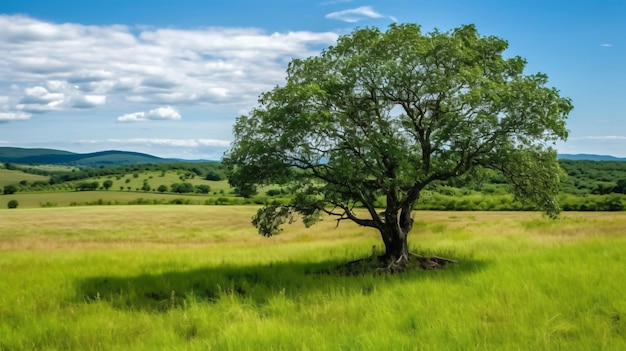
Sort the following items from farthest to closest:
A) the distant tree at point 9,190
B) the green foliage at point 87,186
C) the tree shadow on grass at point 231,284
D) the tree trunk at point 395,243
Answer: the green foliage at point 87,186, the distant tree at point 9,190, the tree trunk at point 395,243, the tree shadow on grass at point 231,284

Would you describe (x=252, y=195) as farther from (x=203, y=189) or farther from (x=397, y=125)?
(x=203, y=189)

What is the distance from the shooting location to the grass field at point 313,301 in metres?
10.5

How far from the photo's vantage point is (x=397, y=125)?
22.3 m

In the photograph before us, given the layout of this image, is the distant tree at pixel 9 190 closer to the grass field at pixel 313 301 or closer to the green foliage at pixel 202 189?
the green foliage at pixel 202 189

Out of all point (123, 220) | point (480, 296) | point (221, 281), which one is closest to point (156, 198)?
point (123, 220)

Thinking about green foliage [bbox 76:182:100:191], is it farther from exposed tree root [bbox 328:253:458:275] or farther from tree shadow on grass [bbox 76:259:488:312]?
exposed tree root [bbox 328:253:458:275]

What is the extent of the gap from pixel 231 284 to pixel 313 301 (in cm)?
526

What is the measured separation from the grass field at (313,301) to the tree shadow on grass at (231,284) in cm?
7

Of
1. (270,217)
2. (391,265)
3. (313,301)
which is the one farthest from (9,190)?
(313,301)

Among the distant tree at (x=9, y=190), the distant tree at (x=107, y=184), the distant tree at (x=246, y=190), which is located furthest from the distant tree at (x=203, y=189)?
the distant tree at (x=246, y=190)

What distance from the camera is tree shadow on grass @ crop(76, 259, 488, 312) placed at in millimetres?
17188

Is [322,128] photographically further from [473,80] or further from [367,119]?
[473,80]

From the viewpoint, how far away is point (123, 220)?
6606 cm

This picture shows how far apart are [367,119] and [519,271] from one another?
9.11 m
